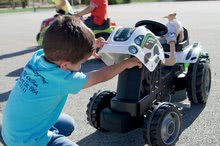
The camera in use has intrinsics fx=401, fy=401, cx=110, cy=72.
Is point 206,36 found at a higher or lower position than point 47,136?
lower

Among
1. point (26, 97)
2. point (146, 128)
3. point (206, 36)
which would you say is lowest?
point (206, 36)

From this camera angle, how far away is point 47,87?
101 inches

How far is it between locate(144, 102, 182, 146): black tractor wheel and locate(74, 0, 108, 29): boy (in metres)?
4.47

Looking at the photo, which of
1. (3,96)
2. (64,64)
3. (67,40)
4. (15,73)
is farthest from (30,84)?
(15,73)

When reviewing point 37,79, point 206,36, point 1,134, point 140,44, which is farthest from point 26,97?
point 206,36

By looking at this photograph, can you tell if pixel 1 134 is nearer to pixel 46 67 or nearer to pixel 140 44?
pixel 46 67

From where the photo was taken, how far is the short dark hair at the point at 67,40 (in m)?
2.42

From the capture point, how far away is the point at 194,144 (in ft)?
11.9

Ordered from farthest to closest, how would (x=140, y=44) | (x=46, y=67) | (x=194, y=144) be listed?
(x=194, y=144) < (x=140, y=44) < (x=46, y=67)

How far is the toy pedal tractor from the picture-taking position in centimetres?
328

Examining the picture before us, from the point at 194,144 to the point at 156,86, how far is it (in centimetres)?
63

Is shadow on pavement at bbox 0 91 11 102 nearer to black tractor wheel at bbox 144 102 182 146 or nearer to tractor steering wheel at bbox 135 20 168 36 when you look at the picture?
tractor steering wheel at bbox 135 20 168 36

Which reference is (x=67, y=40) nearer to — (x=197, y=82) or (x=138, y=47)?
(x=138, y=47)

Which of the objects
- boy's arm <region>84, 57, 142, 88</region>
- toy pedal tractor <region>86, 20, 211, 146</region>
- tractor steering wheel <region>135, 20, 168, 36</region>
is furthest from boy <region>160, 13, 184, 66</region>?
boy's arm <region>84, 57, 142, 88</region>
